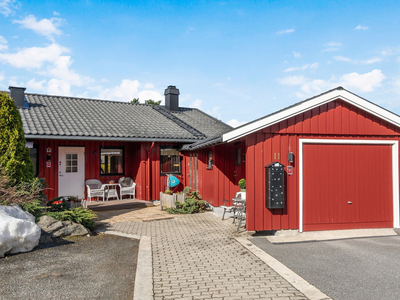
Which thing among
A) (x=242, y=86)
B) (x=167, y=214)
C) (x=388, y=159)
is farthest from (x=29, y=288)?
(x=242, y=86)

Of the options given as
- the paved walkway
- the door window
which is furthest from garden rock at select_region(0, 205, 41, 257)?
the door window

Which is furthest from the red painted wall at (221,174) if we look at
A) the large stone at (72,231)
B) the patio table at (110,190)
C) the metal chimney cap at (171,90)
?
the metal chimney cap at (171,90)

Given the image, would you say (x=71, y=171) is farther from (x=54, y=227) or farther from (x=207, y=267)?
(x=207, y=267)

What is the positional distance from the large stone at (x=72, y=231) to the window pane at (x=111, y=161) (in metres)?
5.69

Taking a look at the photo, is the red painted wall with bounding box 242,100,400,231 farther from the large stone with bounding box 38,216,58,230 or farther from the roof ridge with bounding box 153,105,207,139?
the roof ridge with bounding box 153,105,207,139

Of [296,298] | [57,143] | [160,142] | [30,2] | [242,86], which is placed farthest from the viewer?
[242,86]

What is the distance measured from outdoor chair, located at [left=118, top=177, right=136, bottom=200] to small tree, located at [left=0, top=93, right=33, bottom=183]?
4508mm

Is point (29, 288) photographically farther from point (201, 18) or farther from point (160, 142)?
point (201, 18)

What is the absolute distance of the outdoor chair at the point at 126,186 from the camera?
39.3 ft

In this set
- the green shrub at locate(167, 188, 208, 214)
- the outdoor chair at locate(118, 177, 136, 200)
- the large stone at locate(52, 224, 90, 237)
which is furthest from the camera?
the outdoor chair at locate(118, 177, 136, 200)

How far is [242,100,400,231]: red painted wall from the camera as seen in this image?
664cm

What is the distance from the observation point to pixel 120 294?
379 cm

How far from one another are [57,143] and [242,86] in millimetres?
9491

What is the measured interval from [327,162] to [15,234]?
6.74m
